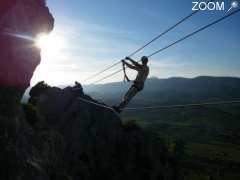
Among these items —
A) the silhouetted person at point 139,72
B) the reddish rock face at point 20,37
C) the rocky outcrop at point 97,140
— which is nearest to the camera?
the reddish rock face at point 20,37

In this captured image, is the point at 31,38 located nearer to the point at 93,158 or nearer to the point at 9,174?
the point at 9,174

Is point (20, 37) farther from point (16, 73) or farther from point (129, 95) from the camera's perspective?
point (129, 95)

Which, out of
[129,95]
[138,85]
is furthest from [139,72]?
[129,95]

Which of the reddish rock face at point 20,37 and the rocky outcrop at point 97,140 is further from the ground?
the reddish rock face at point 20,37

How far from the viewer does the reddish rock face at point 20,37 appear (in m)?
15.4

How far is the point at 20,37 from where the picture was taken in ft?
55.8

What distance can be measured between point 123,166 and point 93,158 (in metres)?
6.33

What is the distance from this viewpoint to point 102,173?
47250 mm

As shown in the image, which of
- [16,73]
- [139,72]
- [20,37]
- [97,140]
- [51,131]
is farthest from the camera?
[97,140]

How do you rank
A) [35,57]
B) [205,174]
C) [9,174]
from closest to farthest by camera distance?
[9,174] < [35,57] < [205,174]

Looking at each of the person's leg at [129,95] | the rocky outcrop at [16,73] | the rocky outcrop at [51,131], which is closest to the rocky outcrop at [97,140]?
the rocky outcrop at [51,131]

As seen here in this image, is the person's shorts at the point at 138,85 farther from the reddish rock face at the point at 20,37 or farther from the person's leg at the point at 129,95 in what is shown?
the reddish rock face at the point at 20,37

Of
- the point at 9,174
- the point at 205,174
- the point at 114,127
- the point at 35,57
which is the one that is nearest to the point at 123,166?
the point at 114,127

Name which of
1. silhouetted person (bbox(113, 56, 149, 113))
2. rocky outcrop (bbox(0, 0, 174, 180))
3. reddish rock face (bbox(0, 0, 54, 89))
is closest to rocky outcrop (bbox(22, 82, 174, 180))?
rocky outcrop (bbox(0, 0, 174, 180))
